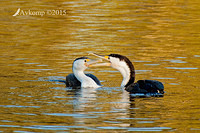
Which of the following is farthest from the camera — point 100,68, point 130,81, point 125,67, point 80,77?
point 100,68

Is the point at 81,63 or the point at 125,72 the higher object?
the point at 81,63

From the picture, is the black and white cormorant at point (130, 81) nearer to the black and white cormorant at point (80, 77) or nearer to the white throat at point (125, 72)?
the white throat at point (125, 72)

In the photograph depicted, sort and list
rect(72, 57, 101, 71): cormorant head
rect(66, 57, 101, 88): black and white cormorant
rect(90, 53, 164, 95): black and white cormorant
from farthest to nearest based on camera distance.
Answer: rect(72, 57, 101, 71): cormorant head, rect(66, 57, 101, 88): black and white cormorant, rect(90, 53, 164, 95): black and white cormorant

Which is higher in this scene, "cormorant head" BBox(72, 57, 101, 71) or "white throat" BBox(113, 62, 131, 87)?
"cormorant head" BBox(72, 57, 101, 71)

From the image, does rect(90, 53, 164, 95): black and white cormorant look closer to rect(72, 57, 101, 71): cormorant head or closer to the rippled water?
the rippled water

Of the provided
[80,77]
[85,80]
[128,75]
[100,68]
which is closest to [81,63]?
[80,77]

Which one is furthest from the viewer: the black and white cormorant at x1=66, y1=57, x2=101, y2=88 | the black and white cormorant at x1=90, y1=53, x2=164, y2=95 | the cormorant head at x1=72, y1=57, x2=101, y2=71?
the cormorant head at x1=72, y1=57, x2=101, y2=71

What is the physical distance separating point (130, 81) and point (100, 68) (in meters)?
3.16

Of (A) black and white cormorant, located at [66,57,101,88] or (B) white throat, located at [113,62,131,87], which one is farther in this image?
(A) black and white cormorant, located at [66,57,101,88]

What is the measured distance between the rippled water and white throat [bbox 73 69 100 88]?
0.52 meters

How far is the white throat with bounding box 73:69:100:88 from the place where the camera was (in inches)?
632

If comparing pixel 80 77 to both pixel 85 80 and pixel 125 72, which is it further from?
pixel 125 72

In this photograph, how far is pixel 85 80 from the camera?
16.3 meters

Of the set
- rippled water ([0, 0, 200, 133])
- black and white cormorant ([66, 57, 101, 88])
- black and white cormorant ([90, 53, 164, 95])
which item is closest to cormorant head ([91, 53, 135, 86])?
black and white cormorant ([90, 53, 164, 95])
